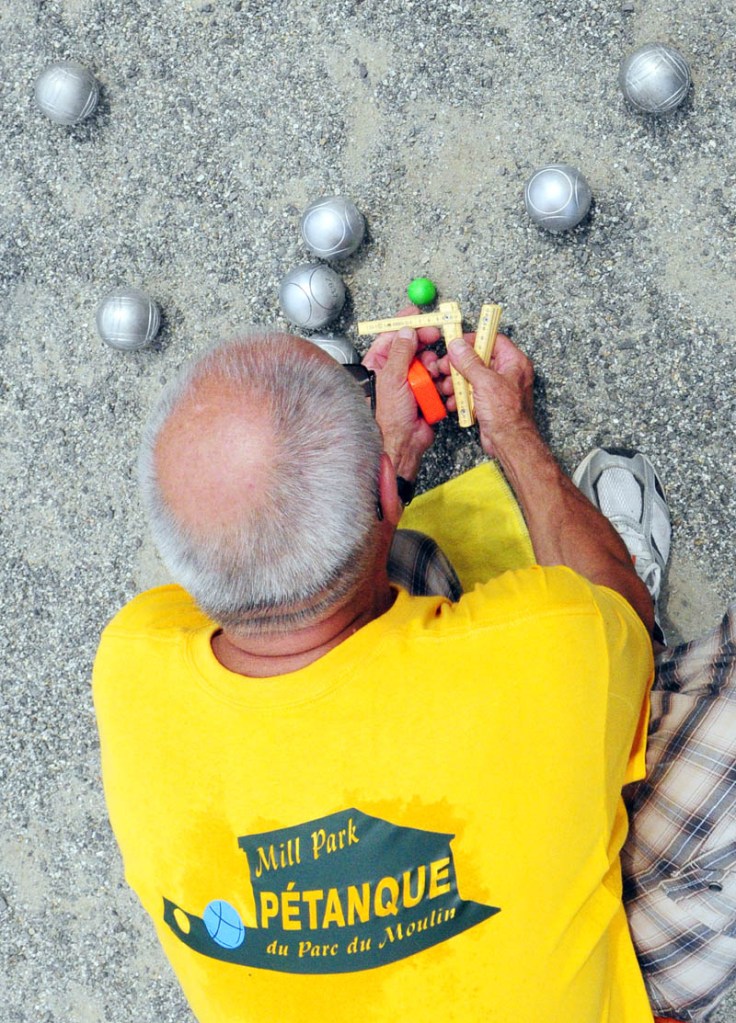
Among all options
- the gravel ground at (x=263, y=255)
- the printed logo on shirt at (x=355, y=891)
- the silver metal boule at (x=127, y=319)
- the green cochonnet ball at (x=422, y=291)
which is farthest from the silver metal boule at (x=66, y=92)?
the printed logo on shirt at (x=355, y=891)

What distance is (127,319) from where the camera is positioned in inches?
98.4

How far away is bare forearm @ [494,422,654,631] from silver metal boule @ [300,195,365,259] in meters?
0.70

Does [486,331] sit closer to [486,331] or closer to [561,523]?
[486,331]

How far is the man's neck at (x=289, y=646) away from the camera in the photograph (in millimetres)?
1423

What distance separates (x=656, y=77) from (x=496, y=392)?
0.90 m

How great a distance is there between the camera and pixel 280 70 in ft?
8.41

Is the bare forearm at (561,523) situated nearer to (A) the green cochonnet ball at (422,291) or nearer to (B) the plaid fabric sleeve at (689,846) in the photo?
(B) the plaid fabric sleeve at (689,846)

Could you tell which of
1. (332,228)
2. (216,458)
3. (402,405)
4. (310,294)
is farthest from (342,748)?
(332,228)

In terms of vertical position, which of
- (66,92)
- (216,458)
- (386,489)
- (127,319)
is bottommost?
(127,319)

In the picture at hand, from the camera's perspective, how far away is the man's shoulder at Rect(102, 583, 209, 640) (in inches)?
64.6

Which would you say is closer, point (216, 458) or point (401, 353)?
point (216, 458)

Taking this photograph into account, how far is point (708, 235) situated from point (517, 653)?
1.54 meters

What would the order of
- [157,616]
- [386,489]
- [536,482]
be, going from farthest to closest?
[536,482] → [157,616] → [386,489]

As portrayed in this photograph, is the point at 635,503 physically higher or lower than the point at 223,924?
lower
